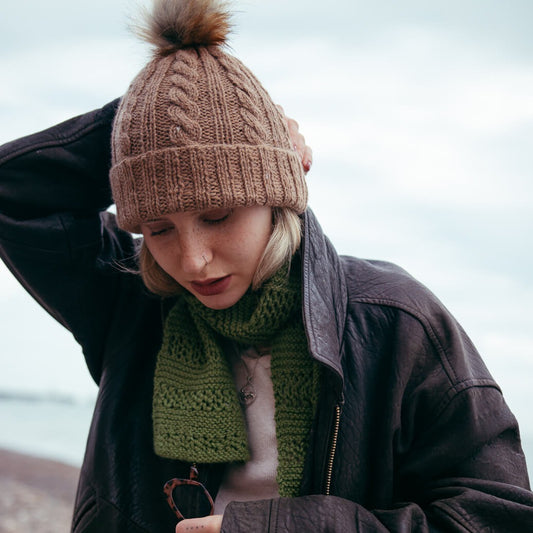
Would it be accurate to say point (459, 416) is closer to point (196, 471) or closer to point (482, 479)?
point (482, 479)

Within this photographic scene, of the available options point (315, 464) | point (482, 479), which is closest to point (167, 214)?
point (315, 464)

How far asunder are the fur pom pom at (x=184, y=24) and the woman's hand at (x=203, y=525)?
1107 mm

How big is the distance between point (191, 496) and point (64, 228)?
0.79 metres

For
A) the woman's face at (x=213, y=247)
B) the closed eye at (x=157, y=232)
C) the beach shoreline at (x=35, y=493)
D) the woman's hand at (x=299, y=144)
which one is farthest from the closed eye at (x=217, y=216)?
the beach shoreline at (x=35, y=493)

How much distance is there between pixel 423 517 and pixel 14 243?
1234mm

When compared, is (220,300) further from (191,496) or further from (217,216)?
(191,496)

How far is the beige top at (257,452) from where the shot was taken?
1.55 meters

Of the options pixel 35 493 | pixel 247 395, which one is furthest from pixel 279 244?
pixel 35 493

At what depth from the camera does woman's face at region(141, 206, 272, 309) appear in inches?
56.4

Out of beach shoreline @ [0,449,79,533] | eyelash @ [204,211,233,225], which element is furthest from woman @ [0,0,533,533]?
beach shoreline @ [0,449,79,533]

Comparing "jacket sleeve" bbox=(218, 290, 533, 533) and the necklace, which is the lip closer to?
the necklace

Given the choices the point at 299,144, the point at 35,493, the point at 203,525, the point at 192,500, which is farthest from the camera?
the point at 35,493

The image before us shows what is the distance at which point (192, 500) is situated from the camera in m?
1.54

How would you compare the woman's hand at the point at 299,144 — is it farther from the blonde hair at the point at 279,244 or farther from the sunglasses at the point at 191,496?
the sunglasses at the point at 191,496
